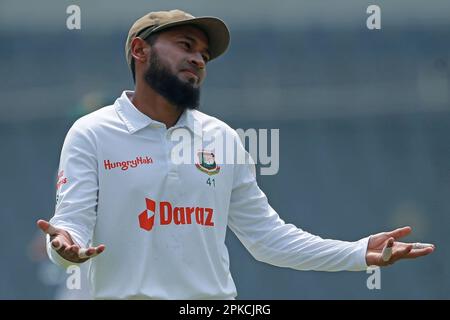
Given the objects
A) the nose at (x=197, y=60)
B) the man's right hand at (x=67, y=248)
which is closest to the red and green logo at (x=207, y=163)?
the nose at (x=197, y=60)

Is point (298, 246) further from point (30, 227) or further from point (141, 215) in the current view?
point (30, 227)

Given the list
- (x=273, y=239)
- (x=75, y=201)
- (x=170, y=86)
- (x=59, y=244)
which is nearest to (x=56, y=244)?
(x=59, y=244)

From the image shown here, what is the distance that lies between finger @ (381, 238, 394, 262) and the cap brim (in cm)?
73

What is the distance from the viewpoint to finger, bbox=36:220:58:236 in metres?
2.27

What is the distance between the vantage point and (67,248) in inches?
90.0

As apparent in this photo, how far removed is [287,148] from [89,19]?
3.76ft

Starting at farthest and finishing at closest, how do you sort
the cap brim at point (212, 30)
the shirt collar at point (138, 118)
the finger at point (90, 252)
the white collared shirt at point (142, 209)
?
the cap brim at point (212, 30) → the shirt collar at point (138, 118) → the white collared shirt at point (142, 209) → the finger at point (90, 252)

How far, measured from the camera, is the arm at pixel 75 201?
2.34 m

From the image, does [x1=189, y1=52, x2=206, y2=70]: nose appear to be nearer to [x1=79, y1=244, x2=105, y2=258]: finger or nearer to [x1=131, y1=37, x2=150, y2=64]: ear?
[x1=131, y1=37, x2=150, y2=64]: ear

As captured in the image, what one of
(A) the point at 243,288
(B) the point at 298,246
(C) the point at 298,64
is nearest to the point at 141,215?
(B) the point at 298,246

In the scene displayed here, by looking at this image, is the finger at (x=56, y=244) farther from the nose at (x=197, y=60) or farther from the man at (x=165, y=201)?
the nose at (x=197, y=60)

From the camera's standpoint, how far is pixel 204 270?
8.43ft

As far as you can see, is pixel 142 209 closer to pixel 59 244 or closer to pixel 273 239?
pixel 59 244

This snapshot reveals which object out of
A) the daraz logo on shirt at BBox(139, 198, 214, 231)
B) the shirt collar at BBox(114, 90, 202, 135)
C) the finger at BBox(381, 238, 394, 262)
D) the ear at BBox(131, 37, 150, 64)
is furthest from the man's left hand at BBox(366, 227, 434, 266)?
the ear at BBox(131, 37, 150, 64)
